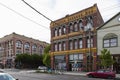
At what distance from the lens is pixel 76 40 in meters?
59.8

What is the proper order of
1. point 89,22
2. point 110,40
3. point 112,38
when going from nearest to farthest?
point 112,38, point 110,40, point 89,22

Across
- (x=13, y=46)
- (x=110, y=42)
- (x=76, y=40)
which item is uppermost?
(x=13, y=46)

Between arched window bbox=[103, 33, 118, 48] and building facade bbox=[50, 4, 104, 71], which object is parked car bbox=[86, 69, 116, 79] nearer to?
building facade bbox=[50, 4, 104, 71]

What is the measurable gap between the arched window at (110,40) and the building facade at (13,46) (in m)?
55.1

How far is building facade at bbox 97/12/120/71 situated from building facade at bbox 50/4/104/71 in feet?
5.58

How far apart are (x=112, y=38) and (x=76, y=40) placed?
1151 cm

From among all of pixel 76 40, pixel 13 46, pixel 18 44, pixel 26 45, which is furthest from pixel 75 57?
pixel 26 45

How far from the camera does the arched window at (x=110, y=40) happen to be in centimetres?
4935

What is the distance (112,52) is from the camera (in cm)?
4959

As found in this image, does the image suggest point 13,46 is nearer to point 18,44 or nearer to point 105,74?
point 18,44

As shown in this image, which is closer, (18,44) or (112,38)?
(112,38)

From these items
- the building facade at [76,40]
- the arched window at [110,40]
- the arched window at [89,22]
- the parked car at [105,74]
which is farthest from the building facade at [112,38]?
the parked car at [105,74]

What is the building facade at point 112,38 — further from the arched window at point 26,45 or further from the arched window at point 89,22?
the arched window at point 26,45

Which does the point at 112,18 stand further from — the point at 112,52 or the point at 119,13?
the point at 112,52
